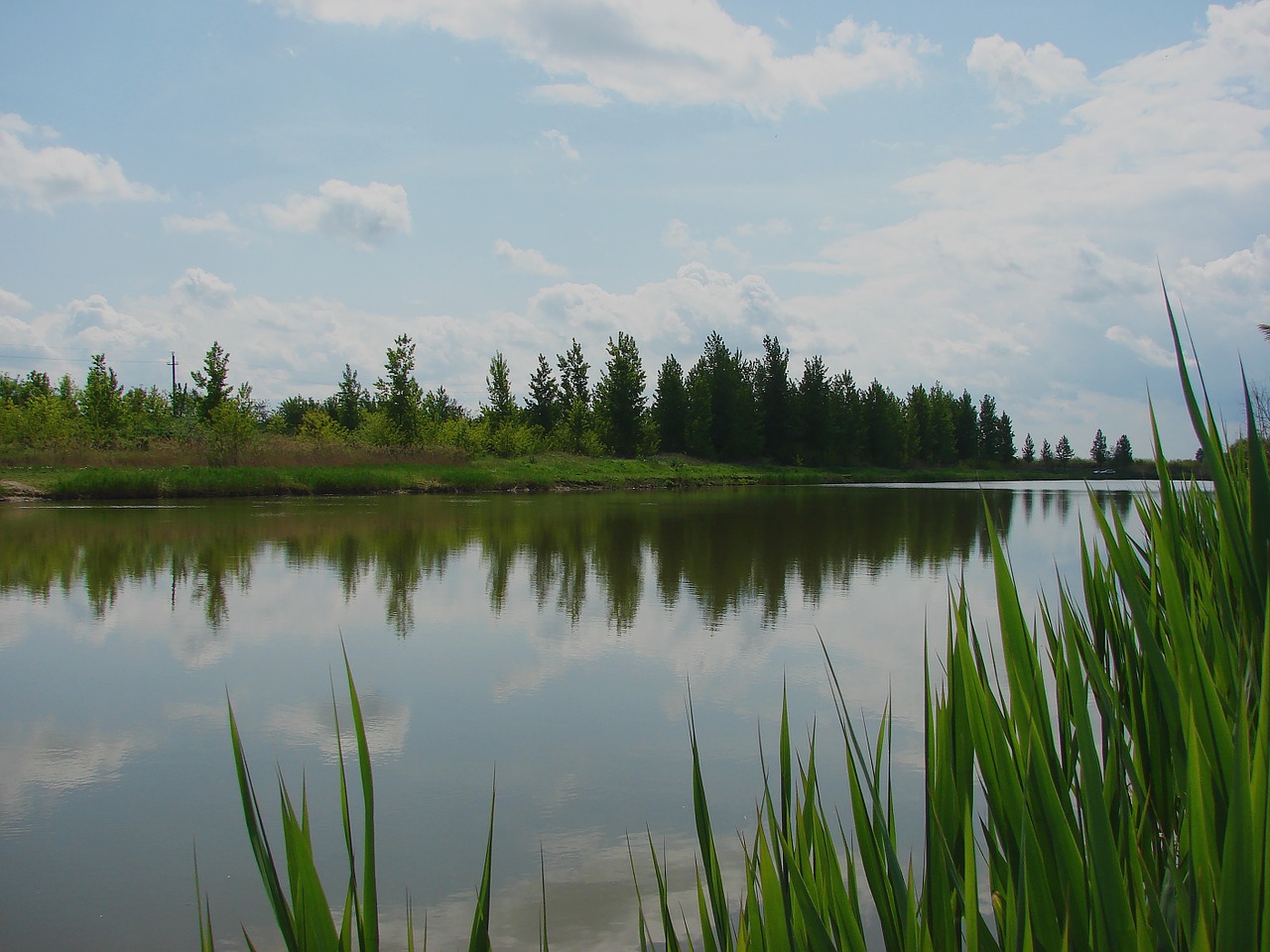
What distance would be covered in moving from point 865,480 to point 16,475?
38.5 meters

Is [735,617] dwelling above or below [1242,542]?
below

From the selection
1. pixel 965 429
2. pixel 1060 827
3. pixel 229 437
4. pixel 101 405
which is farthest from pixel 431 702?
pixel 965 429

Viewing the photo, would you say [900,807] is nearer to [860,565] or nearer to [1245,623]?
[1245,623]

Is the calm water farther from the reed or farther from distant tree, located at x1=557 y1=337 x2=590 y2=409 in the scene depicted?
distant tree, located at x1=557 y1=337 x2=590 y2=409

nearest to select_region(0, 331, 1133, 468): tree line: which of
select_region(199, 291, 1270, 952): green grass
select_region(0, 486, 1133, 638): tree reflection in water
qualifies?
select_region(0, 486, 1133, 638): tree reflection in water

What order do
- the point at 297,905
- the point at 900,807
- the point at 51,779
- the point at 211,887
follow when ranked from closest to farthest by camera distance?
the point at 297,905 → the point at 211,887 → the point at 900,807 → the point at 51,779

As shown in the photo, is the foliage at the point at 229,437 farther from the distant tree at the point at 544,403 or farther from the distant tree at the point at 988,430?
Result: the distant tree at the point at 988,430

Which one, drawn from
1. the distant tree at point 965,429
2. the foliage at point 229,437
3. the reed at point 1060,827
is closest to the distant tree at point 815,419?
the distant tree at point 965,429

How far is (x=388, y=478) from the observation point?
27.4 meters

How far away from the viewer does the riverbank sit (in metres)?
22.5

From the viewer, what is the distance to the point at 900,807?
3.63 m

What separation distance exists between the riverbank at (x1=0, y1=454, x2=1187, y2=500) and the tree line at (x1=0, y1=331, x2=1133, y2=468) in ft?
7.17

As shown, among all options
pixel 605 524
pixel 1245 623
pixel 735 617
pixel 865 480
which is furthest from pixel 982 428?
pixel 1245 623

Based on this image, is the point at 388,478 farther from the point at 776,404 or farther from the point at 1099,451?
the point at 1099,451
